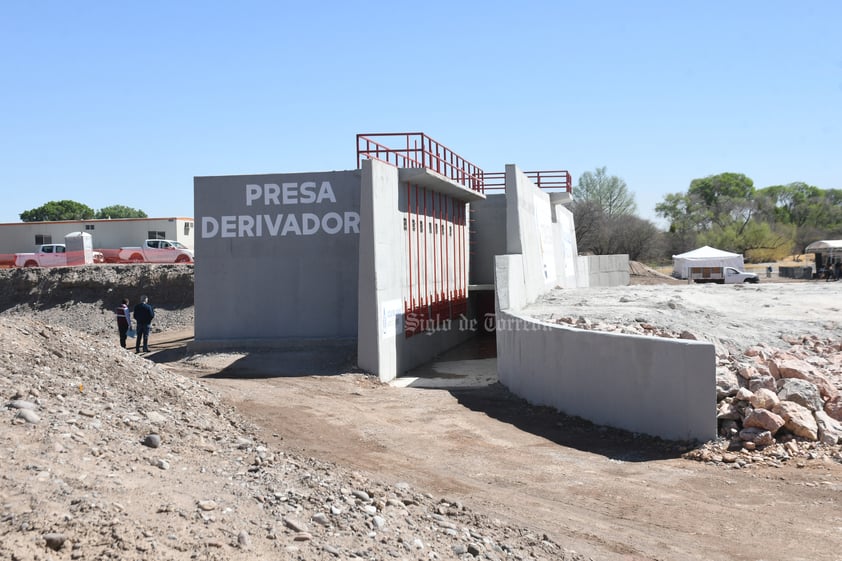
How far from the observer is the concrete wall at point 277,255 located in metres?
21.3

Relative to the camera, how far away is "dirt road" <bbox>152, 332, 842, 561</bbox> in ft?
24.9

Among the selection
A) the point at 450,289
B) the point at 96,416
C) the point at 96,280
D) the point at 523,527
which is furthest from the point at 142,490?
the point at 96,280

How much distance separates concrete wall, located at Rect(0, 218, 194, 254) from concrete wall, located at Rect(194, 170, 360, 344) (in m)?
27.8

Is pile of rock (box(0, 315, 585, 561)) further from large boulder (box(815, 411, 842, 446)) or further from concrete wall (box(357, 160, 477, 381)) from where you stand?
concrete wall (box(357, 160, 477, 381))

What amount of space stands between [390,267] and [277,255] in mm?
4066

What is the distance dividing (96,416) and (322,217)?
45.6 feet

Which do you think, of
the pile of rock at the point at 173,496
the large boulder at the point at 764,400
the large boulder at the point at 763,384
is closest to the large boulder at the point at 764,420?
the large boulder at the point at 764,400

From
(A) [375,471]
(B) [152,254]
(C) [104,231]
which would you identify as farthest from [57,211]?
(A) [375,471]

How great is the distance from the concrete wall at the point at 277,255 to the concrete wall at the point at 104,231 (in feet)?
91.2

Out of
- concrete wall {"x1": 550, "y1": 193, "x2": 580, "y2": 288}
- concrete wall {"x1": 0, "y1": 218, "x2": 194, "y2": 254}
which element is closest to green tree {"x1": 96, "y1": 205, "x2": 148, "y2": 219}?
concrete wall {"x1": 0, "y1": 218, "x2": 194, "y2": 254}

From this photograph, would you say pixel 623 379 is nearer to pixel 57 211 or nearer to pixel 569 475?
pixel 569 475

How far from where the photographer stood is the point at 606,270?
40.4 metres

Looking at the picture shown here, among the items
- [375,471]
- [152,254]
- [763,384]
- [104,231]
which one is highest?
[104,231]

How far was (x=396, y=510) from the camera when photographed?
689 cm
